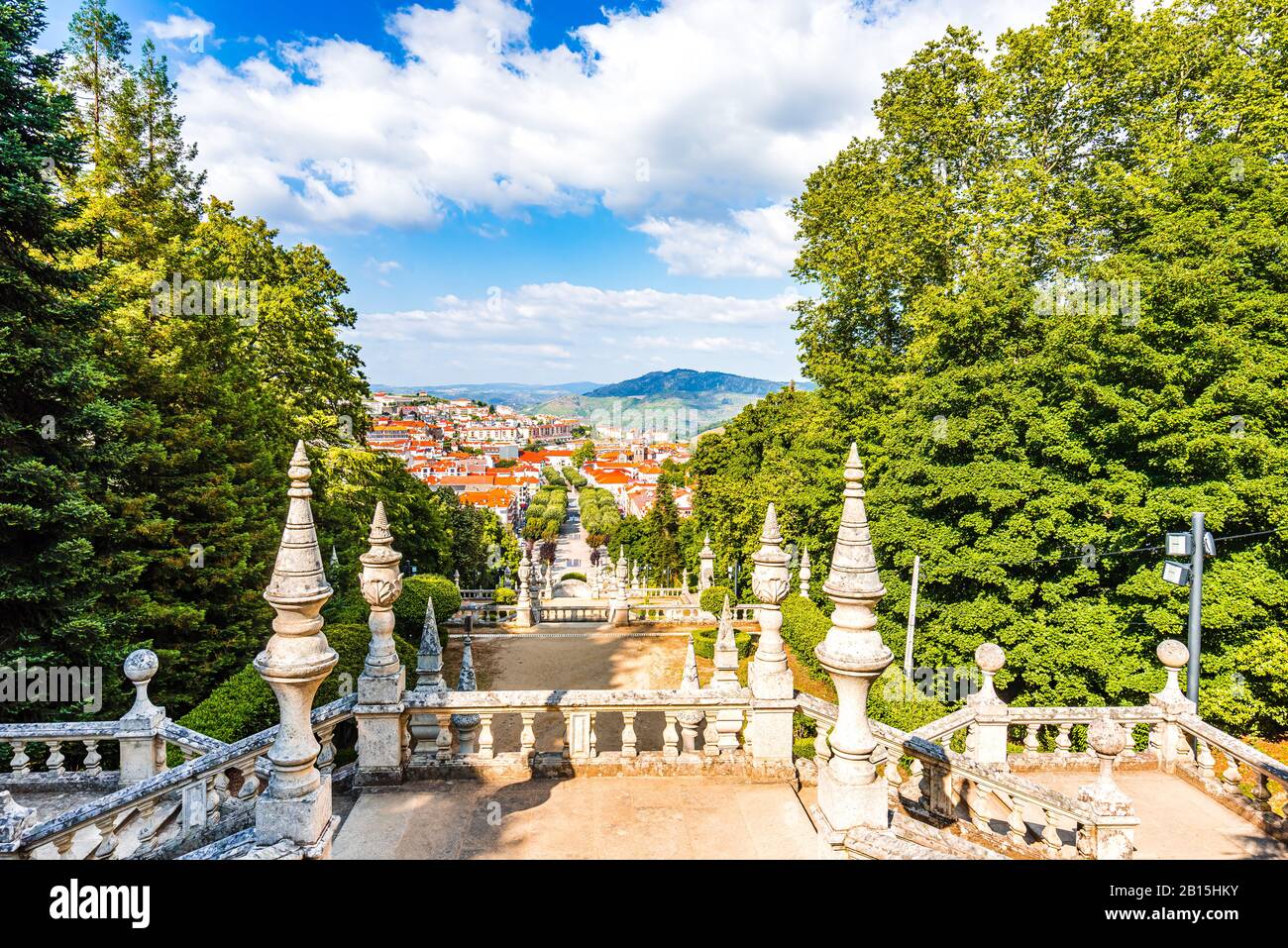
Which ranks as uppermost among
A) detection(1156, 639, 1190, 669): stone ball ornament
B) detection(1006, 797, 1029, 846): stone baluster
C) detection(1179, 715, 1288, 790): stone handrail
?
detection(1156, 639, 1190, 669): stone ball ornament

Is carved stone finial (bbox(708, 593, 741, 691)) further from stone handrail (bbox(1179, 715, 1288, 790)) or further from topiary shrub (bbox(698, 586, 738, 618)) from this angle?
topiary shrub (bbox(698, 586, 738, 618))

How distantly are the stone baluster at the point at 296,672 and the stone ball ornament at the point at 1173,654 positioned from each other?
10498 millimetres

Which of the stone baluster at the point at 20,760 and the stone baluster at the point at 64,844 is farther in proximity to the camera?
the stone baluster at the point at 20,760

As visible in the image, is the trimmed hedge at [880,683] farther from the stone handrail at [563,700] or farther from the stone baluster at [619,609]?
the stone baluster at [619,609]

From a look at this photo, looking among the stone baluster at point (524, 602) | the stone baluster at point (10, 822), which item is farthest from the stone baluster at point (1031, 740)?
the stone baluster at point (524, 602)

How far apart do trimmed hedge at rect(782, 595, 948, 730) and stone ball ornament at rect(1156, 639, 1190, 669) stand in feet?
12.8

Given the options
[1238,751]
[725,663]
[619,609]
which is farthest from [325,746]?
[619,609]

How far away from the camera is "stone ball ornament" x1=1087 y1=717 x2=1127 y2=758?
5773mm

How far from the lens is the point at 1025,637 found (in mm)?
14266

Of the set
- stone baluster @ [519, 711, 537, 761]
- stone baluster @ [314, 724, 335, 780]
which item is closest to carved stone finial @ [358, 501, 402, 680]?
stone baluster @ [314, 724, 335, 780]

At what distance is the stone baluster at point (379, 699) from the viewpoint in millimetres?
6602
